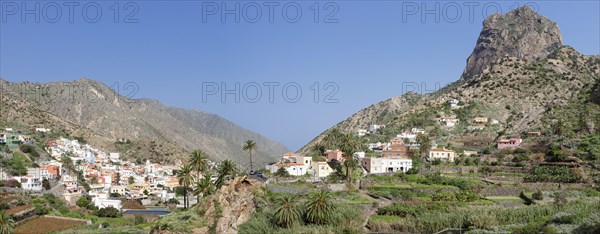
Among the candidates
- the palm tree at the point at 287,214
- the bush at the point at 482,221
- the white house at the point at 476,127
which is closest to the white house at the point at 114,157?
the white house at the point at 476,127

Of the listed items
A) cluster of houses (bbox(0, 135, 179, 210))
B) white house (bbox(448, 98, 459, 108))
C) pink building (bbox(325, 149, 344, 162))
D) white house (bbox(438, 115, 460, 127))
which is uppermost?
white house (bbox(448, 98, 459, 108))

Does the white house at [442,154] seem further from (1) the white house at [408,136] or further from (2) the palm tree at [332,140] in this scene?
(1) the white house at [408,136]

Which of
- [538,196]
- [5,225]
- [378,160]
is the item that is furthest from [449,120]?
[5,225]

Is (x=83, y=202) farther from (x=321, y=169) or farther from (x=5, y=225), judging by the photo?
(x=321, y=169)

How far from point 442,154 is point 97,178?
64644mm

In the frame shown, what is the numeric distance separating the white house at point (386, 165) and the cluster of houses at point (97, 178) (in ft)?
119

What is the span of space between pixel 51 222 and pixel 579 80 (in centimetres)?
10928

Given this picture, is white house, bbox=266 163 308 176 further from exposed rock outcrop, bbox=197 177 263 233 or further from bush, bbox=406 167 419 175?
exposed rock outcrop, bbox=197 177 263 233

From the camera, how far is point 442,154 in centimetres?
7381

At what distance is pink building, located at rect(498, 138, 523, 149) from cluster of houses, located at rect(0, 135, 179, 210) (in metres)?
54.9

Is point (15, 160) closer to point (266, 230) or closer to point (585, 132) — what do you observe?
point (266, 230)

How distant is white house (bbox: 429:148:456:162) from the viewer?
73.2 metres

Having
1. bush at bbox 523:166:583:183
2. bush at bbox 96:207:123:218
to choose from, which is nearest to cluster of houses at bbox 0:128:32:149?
bush at bbox 96:207:123:218

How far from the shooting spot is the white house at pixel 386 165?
68.6 metres
